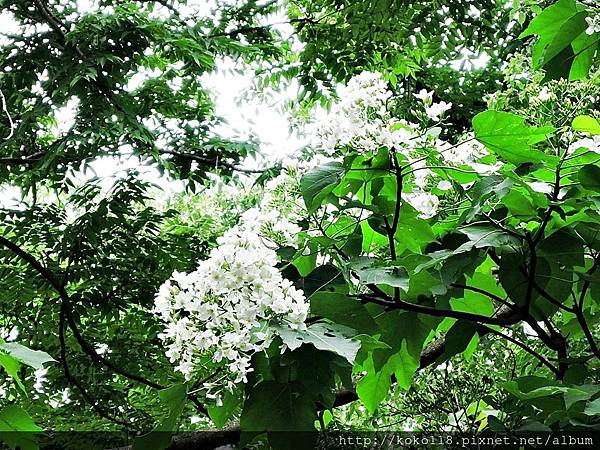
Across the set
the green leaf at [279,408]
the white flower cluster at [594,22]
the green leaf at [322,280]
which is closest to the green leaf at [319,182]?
the green leaf at [322,280]

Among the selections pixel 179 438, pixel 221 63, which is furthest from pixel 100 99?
pixel 179 438

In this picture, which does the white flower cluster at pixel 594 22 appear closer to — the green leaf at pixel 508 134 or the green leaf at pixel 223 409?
the green leaf at pixel 508 134

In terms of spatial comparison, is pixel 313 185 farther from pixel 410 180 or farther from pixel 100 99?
pixel 100 99

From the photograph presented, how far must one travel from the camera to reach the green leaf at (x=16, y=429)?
0.79 meters

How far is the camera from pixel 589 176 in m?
0.83

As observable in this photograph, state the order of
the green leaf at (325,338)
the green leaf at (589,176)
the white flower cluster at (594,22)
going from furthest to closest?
1. the white flower cluster at (594,22)
2. the green leaf at (589,176)
3. the green leaf at (325,338)

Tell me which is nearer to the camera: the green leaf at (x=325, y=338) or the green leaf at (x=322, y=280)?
the green leaf at (x=325, y=338)

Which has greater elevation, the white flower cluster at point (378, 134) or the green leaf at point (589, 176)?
the white flower cluster at point (378, 134)

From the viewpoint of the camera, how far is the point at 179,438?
4.71 feet

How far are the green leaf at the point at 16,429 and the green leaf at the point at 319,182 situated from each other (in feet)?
1.35

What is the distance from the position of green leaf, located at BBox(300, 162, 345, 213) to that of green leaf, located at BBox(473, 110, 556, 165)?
187 millimetres

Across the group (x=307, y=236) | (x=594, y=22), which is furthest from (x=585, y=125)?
(x=307, y=236)

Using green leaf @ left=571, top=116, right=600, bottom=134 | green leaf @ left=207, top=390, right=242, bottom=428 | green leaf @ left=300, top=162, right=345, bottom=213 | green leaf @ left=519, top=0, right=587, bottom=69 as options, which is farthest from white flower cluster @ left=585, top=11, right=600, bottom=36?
green leaf @ left=207, top=390, right=242, bottom=428

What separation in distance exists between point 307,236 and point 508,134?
0.29 metres
